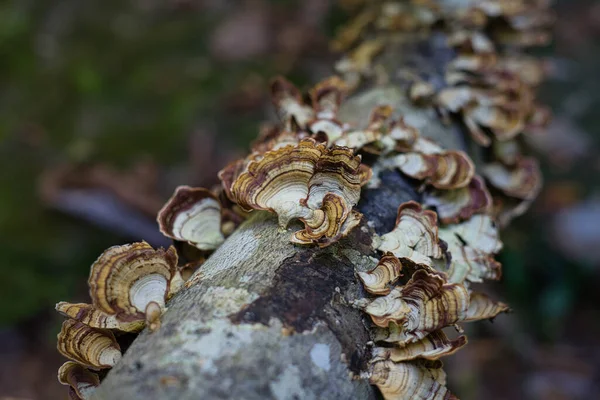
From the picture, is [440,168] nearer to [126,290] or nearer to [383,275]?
[383,275]

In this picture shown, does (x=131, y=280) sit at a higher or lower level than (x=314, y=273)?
higher

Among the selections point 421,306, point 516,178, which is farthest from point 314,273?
point 516,178

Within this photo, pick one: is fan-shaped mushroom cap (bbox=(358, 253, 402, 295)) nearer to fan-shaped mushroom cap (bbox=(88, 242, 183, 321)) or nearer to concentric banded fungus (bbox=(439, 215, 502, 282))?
concentric banded fungus (bbox=(439, 215, 502, 282))

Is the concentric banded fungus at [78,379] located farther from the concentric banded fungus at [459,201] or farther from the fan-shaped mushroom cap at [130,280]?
the concentric banded fungus at [459,201]

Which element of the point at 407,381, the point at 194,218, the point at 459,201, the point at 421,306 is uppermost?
the point at 194,218

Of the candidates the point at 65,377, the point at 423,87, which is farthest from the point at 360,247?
the point at 423,87

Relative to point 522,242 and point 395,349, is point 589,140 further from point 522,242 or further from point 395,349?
point 395,349
